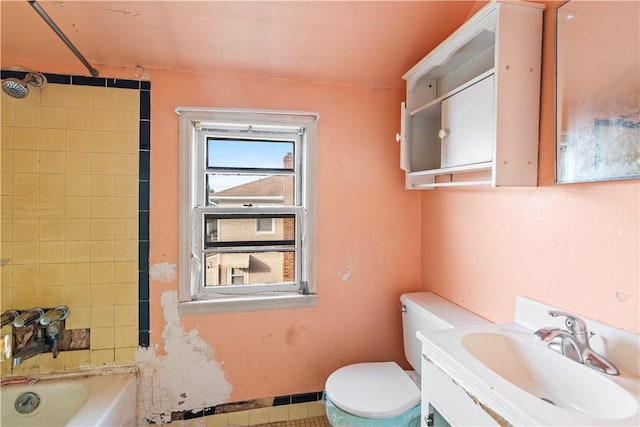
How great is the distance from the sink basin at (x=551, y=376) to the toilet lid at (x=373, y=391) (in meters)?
0.52

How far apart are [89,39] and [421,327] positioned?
2138 mm

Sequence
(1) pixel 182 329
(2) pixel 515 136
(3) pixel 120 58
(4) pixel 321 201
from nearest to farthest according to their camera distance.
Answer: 1. (2) pixel 515 136
2. (3) pixel 120 58
3. (1) pixel 182 329
4. (4) pixel 321 201

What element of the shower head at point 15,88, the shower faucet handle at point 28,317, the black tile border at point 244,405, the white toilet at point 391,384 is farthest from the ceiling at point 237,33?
the black tile border at point 244,405

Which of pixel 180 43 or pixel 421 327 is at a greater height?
pixel 180 43

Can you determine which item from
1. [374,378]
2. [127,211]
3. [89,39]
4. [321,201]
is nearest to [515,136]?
[321,201]

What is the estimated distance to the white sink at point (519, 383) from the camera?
2.21 feet

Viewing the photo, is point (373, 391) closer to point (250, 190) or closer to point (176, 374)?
point (176, 374)

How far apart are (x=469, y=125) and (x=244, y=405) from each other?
1839 millimetres

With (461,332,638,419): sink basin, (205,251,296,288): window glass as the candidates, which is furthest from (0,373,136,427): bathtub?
(461,332,638,419): sink basin

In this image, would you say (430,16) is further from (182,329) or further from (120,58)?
(182,329)

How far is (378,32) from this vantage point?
152 cm

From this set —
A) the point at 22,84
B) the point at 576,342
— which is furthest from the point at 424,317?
the point at 22,84

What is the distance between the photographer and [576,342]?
865 mm

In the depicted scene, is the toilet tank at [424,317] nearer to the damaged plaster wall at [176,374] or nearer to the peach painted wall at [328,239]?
the peach painted wall at [328,239]
